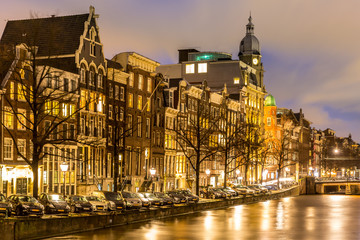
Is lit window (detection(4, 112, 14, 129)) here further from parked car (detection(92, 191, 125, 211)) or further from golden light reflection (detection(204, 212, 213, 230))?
golden light reflection (detection(204, 212, 213, 230))

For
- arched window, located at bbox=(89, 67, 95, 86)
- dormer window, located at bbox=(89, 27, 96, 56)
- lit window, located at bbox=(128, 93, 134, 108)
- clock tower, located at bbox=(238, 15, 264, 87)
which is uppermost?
clock tower, located at bbox=(238, 15, 264, 87)

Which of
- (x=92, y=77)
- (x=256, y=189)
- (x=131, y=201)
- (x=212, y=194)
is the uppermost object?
(x=92, y=77)

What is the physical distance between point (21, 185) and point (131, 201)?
569 inches

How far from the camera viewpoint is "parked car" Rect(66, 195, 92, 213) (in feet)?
181

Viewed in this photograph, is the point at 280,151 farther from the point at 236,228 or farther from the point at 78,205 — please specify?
the point at 236,228

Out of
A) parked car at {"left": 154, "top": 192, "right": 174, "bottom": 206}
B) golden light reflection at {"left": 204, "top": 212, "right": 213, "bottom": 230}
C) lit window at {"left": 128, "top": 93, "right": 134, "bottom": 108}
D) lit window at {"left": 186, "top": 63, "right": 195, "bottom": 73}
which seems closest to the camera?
golden light reflection at {"left": 204, "top": 212, "right": 213, "bottom": 230}

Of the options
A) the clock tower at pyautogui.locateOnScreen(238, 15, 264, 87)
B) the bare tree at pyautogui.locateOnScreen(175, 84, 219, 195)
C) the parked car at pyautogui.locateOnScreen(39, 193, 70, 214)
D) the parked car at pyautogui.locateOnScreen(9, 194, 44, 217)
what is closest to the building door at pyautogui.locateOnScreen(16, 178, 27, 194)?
the parked car at pyautogui.locateOnScreen(39, 193, 70, 214)

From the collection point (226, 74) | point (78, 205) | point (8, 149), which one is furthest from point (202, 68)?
point (78, 205)

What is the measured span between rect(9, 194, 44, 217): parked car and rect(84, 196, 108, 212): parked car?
584 cm

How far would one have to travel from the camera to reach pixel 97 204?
2231 inches

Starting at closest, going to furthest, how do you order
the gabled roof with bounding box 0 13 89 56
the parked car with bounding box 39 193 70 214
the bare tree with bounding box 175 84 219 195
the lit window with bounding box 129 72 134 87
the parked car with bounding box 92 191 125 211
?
the parked car with bounding box 39 193 70 214, the parked car with bounding box 92 191 125 211, the gabled roof with bounding box 0 13 89 56, the lit window with bounding box 129 72 134 87, the bare tree with bounding box 175 84 219 195

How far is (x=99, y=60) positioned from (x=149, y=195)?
24223mm

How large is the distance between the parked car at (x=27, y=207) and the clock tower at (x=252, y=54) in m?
122

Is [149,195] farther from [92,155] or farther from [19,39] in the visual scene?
[19,39]
